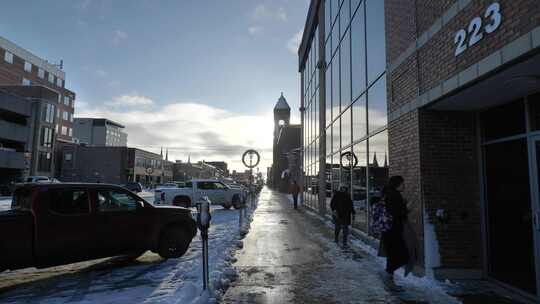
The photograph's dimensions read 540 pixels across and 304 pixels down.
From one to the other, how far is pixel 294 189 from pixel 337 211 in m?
13.5

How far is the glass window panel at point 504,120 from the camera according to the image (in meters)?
5.57

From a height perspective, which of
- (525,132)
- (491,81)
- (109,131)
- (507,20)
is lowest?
(525,132)

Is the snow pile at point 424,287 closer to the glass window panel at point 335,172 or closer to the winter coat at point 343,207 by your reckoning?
the winter coat at point 343,207

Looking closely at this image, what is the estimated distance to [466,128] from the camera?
654 cm

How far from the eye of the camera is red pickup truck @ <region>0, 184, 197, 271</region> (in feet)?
18.4

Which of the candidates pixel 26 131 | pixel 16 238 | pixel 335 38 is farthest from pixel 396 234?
pixel 26 131

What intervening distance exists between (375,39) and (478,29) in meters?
4.83

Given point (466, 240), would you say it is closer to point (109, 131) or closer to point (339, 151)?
point (339, 151)

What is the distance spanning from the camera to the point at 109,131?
113688 mm

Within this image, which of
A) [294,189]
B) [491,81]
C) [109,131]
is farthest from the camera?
[109,131]

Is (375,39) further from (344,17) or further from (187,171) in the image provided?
(187,171)

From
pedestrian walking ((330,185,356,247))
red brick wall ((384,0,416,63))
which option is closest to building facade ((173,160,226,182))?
pedestrian walking ((330,185,356,247))

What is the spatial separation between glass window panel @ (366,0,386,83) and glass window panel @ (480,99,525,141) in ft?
10.3

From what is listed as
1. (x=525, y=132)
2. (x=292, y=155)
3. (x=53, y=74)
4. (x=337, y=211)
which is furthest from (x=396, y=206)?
(x=53, y=74)
